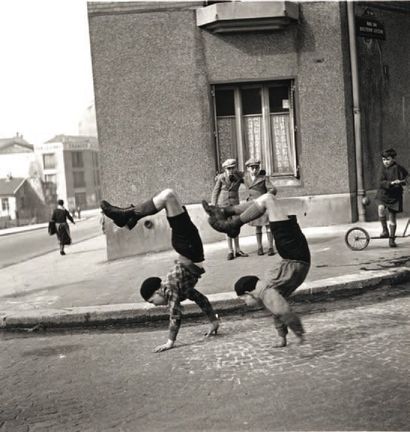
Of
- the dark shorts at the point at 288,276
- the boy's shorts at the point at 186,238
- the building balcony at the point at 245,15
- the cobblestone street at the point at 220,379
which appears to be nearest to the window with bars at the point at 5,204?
the building balcony at the point at 245,15

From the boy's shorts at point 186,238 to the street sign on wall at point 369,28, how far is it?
839 cm

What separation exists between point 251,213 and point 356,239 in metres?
5.01

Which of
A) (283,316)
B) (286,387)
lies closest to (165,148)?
(283,316)

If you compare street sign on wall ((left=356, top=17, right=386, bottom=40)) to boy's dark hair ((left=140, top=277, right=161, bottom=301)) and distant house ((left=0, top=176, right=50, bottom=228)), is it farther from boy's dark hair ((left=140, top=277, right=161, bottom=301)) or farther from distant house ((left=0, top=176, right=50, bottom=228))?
distant house ((left=0, top=176, right=50, bottom=228))

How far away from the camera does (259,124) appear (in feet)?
Result: 40.2

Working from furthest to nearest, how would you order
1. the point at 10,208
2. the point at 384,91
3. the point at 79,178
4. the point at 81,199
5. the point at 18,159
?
the point at 18,159 < the point at 81,199 < the point at 79,178 < the point at 10,208 < the point at 384,91

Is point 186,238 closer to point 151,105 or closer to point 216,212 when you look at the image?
point 216,212

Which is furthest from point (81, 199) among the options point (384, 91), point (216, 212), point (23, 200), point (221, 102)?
point (216, 212)

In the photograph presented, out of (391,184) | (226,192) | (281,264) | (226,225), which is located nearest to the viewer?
(226,225)

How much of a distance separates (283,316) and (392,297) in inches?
101

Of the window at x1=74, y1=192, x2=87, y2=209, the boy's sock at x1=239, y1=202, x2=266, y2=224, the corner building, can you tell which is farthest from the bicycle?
the window at x1=74, y1=192, x2=87, y2=209

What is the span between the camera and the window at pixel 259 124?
1207cm

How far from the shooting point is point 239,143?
39.8 feet

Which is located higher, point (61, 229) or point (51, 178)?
point (51, 178)
